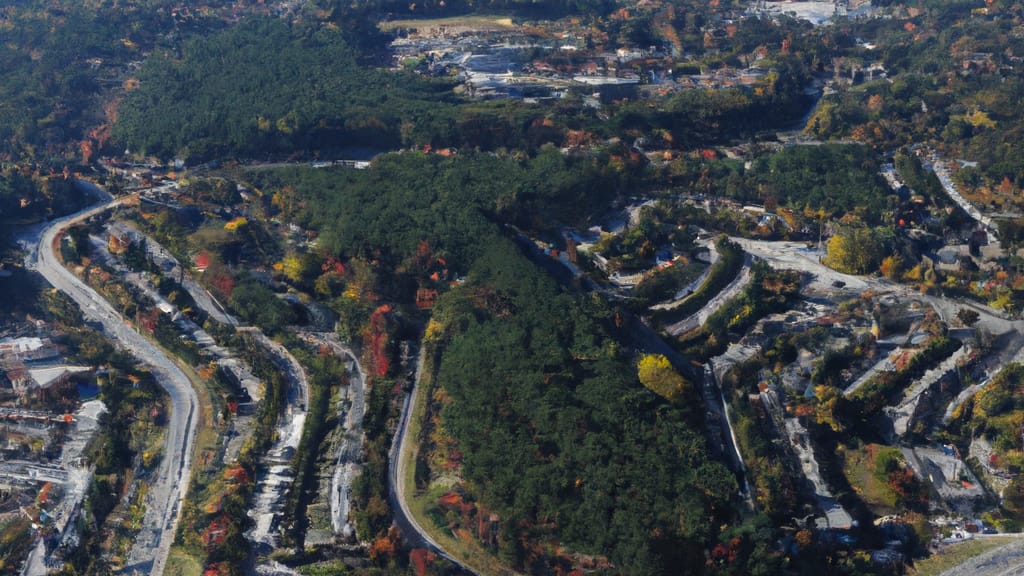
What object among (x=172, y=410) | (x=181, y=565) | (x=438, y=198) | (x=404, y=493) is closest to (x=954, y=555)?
(x=404, y=493)

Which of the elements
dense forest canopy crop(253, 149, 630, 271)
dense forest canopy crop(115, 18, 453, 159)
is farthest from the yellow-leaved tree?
dense forest canopy crop(115, 18, 453, 159)

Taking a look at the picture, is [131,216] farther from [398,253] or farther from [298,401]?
[298,401]

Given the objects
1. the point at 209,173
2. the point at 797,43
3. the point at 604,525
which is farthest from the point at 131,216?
the point at 797,43

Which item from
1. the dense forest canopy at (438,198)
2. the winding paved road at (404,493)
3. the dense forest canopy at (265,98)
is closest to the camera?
the winding paved road at (404,493)

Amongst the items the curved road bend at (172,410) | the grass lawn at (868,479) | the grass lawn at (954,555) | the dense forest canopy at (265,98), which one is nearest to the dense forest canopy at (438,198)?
the dense forest canopy at (265,98)

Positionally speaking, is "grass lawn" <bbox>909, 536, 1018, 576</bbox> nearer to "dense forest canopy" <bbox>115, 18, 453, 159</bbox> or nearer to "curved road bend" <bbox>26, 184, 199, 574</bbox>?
"curved road bend" <bbox>26, 184, 199, 574</bbox>

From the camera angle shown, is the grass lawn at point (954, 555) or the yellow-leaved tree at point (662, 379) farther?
the yellow-leaved tree at point (662, 379)

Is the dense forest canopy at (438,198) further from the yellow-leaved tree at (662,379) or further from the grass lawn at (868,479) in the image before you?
the grass lawn at (868,479)
